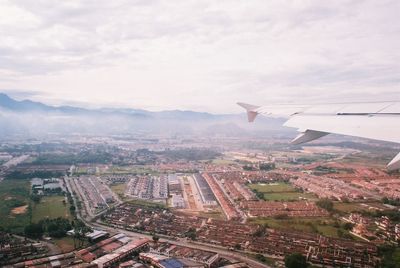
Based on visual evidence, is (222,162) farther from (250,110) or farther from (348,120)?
(348,120)

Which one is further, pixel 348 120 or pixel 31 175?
pixel 31 175

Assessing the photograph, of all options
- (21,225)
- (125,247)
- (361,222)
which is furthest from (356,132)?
(21,225)

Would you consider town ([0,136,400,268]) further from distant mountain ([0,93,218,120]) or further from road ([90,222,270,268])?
distant mountain ([0,93,218,120])

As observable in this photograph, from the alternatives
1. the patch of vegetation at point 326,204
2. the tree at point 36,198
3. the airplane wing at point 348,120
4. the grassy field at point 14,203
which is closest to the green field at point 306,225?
the patch of vegetation at point 326,204

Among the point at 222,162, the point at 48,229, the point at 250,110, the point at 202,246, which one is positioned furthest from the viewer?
the point at 222,162

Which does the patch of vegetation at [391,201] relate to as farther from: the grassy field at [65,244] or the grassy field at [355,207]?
the grassy field at [65,244]

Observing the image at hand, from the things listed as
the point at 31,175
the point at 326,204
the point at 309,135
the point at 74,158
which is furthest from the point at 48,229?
the point at 74,158

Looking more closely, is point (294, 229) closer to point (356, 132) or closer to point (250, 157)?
point (356, 132)
